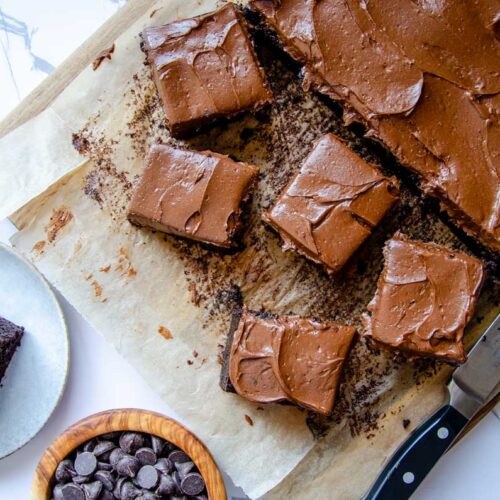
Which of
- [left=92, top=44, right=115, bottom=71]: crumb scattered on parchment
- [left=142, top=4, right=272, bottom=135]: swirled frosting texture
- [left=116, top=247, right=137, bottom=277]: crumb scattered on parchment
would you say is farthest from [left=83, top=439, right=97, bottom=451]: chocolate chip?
[left=92, top=44, right=115, bottom=71]: crumb scattered on parchment

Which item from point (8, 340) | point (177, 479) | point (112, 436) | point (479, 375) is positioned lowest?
point (479, 375)

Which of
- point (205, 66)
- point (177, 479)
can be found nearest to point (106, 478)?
point (177, 479)

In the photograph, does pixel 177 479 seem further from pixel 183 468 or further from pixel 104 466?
pixel 104 466

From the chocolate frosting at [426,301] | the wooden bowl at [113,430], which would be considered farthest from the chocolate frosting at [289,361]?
the wooden bowl at [113,430]

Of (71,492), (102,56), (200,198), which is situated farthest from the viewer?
(102,56)

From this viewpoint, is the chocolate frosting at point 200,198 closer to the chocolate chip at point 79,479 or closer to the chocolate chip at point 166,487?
the chocolate chip at point 166,487
